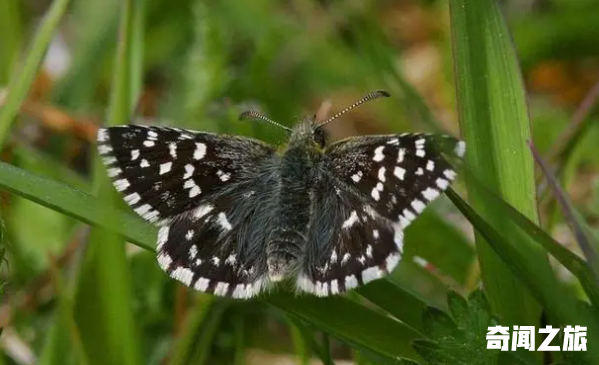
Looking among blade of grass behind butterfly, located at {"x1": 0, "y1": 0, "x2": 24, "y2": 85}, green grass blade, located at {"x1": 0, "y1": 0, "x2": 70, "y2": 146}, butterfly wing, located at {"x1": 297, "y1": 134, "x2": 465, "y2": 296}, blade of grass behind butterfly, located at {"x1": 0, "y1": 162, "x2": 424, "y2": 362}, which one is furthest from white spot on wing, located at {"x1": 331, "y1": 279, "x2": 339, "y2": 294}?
blade of grass behind butterfly, located at {"x1": 0, "y1": 0, "x2": 24, "y2": 85}

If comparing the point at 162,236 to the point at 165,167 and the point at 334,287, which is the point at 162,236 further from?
the point at 334,287

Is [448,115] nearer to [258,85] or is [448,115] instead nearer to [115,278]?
[258,85]

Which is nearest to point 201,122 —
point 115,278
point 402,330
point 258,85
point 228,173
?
point 258,85

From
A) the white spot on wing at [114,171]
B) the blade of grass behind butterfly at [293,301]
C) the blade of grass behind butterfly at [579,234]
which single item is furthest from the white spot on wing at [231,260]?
the blade of grass behind butterfly at [579,234]

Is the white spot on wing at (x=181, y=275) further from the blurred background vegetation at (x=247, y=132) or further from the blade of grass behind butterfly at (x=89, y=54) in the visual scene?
the blade of grass behind butterfly at (x=89, y=54)

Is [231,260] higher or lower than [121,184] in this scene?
lower

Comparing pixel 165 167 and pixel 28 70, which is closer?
pixel 165 167

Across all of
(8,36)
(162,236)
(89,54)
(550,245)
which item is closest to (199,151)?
(162,236)
